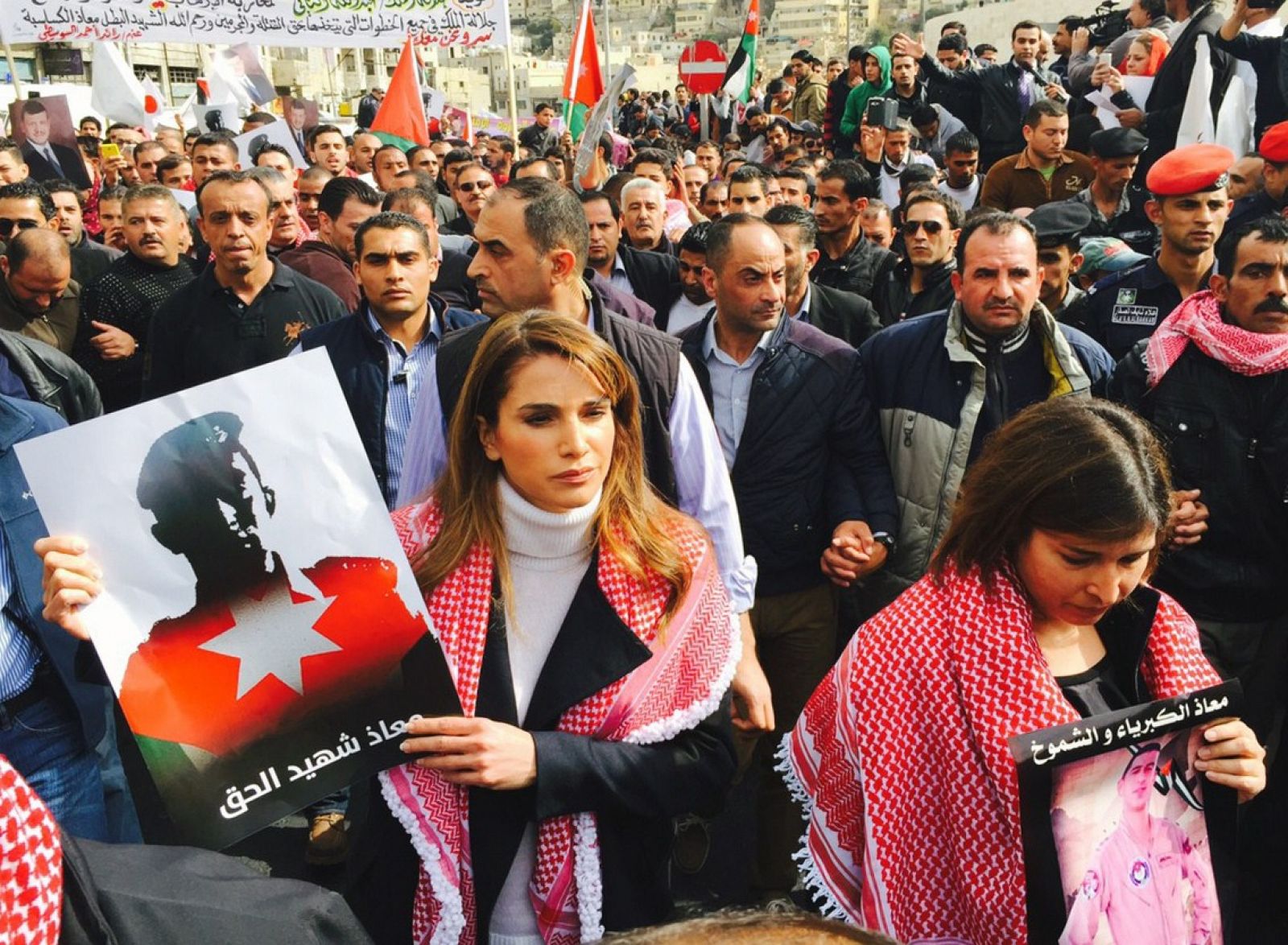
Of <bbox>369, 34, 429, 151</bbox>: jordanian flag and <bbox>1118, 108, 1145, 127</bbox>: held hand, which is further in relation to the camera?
<bbox>369, 34, 429, 151</bbox>: jordanian flag

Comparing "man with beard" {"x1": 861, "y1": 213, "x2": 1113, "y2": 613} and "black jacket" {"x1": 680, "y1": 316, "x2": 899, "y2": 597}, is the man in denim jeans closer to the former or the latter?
"black jacket" {"x1": 680, "y1": 316, "x2": 899, "y2": 597}

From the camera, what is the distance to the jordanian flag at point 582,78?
936 centimetres

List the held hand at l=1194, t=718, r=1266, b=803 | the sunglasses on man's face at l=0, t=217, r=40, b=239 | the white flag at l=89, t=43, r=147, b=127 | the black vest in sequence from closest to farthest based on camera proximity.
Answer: the held hand at l=1194, t=718, r=1266, b=803 < the black vest < the sunglasses on man's face at l=0, t=217, r=40, b=239 < the white flag at l=89, t=43, r=147, b=127

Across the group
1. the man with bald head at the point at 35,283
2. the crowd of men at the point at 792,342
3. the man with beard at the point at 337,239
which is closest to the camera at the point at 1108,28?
the crowd of men at the point at 792,342

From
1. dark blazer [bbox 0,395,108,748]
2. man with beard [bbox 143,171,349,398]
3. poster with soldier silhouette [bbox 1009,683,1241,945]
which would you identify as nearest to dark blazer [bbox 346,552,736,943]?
poster with soldier silhouette [bbox 1009,683,1241,945]

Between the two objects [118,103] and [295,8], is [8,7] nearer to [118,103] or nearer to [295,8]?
[118,103]

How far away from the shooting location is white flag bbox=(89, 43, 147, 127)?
10.8m

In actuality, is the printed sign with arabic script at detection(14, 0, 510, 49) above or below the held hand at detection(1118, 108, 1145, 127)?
above

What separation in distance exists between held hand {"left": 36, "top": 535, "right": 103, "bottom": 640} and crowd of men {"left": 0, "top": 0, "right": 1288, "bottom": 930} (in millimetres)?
648

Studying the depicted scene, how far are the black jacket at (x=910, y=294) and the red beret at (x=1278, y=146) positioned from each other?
4.85 ft

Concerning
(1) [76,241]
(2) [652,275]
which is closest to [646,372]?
(2) [652,275]

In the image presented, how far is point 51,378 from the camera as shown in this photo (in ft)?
8.45

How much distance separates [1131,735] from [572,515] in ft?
3.15

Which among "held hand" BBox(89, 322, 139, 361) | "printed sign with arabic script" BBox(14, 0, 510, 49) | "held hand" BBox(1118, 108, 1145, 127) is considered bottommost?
"held hand" BBox(89, 322, 139, 361)
